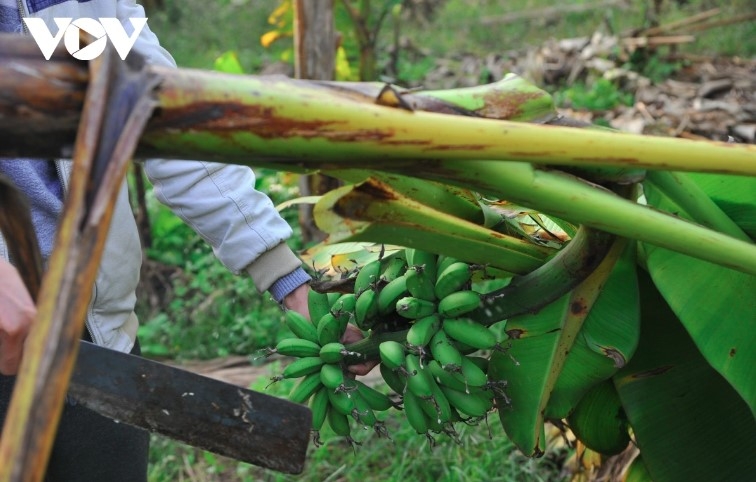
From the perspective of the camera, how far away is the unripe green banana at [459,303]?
996mm

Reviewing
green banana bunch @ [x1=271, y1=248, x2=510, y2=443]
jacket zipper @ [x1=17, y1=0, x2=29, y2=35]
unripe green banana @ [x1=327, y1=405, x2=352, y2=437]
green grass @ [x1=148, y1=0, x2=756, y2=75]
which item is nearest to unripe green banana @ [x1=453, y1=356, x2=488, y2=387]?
green banana bunch @ [x1=271, y1=248, x2=510, y2=443]

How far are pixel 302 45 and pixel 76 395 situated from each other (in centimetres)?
222

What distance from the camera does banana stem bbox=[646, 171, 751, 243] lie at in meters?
0.88

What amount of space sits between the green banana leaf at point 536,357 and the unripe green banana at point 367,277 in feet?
0.62

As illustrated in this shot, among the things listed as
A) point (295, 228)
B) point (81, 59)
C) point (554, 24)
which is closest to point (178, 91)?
point (81, 59)

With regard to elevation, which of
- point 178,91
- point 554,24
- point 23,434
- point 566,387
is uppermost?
point 178,91

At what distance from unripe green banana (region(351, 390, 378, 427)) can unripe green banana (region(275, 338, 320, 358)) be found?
9 cm

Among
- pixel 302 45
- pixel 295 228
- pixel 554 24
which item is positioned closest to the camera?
pixel 302 45

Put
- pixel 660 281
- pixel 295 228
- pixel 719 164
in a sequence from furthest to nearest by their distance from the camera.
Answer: pixel 295 228 → pixel 660 281 → pixel 719 164

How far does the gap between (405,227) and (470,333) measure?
23 cm

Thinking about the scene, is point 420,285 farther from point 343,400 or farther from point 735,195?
point 735,195

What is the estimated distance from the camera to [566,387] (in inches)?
41.8

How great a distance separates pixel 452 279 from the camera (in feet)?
3.32

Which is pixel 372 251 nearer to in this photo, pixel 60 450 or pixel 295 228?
pixel 60 450
